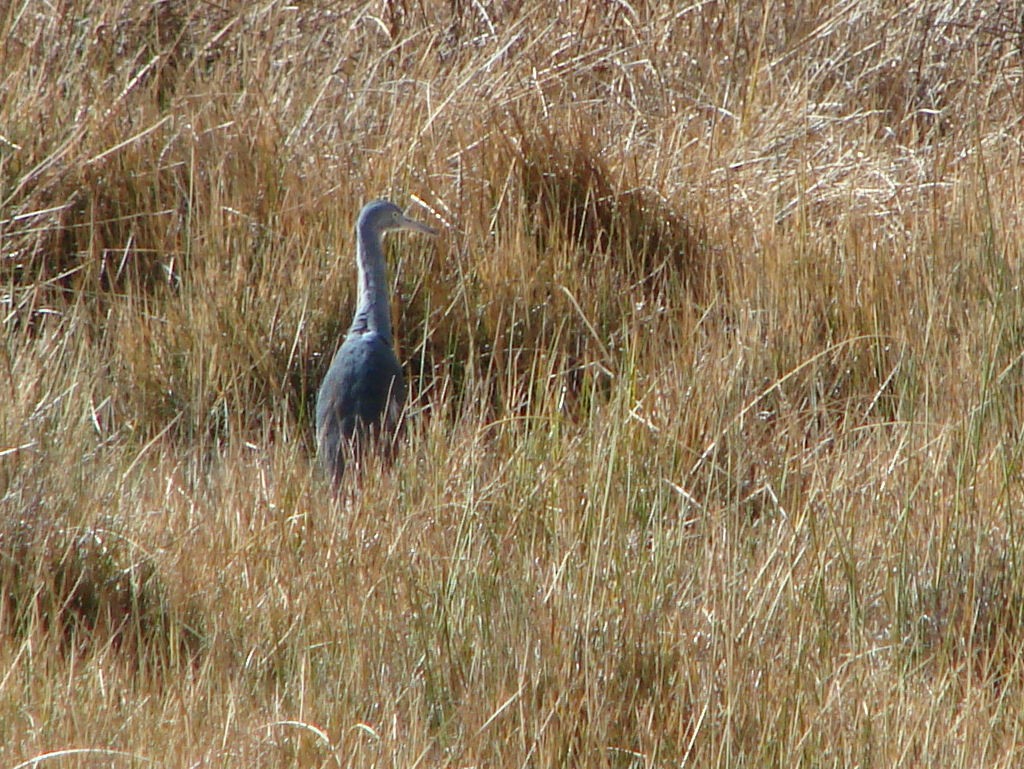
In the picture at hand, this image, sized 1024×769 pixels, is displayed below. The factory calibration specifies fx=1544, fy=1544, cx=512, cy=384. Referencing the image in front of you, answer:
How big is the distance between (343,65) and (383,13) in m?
0.42

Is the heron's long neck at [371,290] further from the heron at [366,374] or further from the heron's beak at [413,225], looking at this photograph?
the heron's beak at [413,225]

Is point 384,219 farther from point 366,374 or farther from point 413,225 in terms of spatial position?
point 366,374

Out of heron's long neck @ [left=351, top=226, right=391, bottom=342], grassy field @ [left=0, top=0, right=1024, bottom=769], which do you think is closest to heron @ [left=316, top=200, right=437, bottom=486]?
heron's long neck @ [left=351, top=226, right=391, bottom=342]

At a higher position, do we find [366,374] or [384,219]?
[384,219]

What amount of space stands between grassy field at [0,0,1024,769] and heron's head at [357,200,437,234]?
25 centimetres

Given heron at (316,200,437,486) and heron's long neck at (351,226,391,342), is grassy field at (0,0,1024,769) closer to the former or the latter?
heron at (316,200,437,486)

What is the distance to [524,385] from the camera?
4398 millimetres

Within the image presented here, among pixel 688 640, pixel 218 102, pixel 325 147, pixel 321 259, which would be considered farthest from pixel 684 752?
pixel 218 102

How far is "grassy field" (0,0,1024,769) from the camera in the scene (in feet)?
9.02

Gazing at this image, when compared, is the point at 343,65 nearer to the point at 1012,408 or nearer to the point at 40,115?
the point at 40,115

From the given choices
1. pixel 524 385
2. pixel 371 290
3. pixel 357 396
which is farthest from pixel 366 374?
pixel 524 385

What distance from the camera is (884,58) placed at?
6.07 meters

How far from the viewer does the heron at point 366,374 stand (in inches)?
156

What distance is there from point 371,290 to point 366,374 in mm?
333
